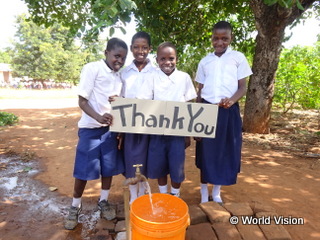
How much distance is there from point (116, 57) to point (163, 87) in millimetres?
493

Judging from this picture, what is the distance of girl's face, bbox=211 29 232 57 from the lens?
2209mm

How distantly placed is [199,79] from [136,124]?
2.83 feet

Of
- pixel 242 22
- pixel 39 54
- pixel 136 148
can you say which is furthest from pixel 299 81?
pixel 39 54

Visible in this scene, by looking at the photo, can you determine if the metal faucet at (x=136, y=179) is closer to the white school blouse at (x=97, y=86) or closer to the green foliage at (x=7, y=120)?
the white school blouse at (x=97, y=86)

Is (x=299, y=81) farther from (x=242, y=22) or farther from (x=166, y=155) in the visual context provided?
(x=166, y=155)

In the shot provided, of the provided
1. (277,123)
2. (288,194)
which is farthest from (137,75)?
(277,123)

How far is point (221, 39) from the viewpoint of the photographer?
224 cm

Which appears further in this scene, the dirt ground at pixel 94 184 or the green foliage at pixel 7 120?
the green foliage at pixel 7 120

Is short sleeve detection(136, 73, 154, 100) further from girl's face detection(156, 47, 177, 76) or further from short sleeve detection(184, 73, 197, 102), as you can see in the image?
short sleeve detection(184, 73, 197, 102)

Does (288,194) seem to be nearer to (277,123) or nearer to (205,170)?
(205,170)

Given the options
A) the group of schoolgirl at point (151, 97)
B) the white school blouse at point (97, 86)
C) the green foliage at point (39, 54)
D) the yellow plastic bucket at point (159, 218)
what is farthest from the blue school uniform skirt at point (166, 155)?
the green foliage at point (39, 54)

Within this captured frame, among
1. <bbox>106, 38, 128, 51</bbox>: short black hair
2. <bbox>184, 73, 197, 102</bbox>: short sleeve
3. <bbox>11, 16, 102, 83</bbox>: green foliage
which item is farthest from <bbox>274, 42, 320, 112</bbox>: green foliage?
<bbox>11, 16, 102, 83</bbox>: green foliage

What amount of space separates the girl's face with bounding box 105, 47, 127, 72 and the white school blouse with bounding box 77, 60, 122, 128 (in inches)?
1.8

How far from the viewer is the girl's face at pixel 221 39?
2209 mm
